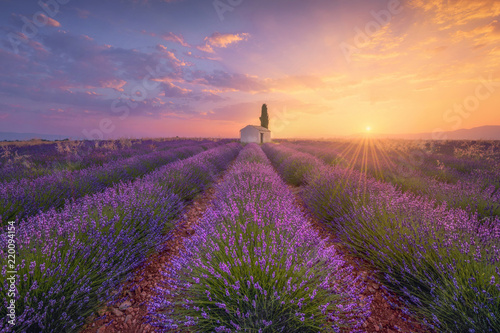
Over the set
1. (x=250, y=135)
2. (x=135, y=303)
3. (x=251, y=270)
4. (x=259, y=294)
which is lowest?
(x=135, y=303)

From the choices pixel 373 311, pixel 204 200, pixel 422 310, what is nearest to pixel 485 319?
pixel 422 310

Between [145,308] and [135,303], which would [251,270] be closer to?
[145,308]

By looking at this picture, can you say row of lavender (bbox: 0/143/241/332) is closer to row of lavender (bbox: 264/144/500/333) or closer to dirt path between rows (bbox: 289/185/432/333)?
dirt path between rows (bbox: 289/185/432/333)

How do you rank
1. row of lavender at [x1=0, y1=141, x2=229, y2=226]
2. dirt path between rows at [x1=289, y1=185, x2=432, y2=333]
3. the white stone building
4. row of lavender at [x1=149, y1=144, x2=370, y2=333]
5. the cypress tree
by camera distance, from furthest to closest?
the cypress tree < the white stone building < row of lavender at [x1=0, y1=141, x2=229, y2=226] < dirt path between rows at [x1=289, y1=185, x2=432, y2=333] < row of lavender at [x1=149, y1=144, x2=370, y2=333]

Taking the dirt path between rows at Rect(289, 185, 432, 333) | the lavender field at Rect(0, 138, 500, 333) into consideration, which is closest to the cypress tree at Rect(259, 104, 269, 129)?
the lavender field at Rect(0, 138, 500, 333)

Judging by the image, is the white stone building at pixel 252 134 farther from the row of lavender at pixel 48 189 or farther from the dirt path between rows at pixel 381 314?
the dirt path between rows at pixel 381 314

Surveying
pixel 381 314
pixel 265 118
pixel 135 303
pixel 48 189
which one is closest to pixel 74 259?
pixel 135 303

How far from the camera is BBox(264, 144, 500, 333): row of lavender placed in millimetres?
1423

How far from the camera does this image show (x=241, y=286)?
1458 mm

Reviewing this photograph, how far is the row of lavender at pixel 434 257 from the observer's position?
1.42 m

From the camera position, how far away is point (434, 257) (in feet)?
6.16

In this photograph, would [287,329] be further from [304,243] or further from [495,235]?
[495,235]

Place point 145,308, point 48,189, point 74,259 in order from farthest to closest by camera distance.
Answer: point 48,189
point 145,308
point 74,259

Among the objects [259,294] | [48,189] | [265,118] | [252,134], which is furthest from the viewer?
[265,118]
